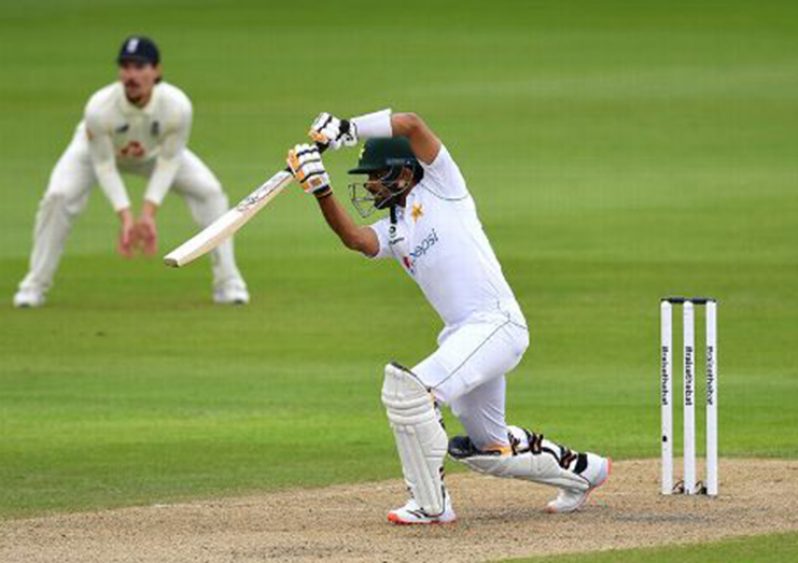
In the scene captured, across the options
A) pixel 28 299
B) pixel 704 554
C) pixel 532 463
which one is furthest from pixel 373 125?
pixel 28 299

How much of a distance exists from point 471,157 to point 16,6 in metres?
19.3

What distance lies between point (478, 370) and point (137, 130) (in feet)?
29.4

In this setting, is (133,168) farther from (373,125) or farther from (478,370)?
(478,370)

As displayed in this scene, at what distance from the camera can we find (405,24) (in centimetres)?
4397

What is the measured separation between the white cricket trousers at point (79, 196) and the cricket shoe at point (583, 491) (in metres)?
8.78

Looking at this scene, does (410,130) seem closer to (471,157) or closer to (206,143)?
(471,157)

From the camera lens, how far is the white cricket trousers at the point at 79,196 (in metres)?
19.1

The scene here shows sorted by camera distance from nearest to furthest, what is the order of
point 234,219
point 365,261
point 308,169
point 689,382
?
point 308,169 → point 234,219 → point 689,382 → point 365,261

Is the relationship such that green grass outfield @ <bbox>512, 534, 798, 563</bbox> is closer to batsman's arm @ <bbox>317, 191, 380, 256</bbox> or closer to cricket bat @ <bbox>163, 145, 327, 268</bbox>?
batsman's arm @ <bbox>317, 191, 380, 256</bbox>

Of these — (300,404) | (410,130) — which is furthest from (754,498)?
(300,404)

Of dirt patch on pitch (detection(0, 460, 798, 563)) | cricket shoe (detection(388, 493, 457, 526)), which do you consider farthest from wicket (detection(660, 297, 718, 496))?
cricket shoe (detection(388, 493, 457, 526))

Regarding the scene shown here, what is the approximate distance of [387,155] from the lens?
10.2 meters

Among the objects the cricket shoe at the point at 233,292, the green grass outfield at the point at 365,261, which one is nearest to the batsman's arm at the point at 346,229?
the green grass outfield at the point at 365,261

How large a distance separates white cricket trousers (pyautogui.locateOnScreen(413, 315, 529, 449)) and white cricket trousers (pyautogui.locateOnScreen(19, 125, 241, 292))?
29.2 ft
